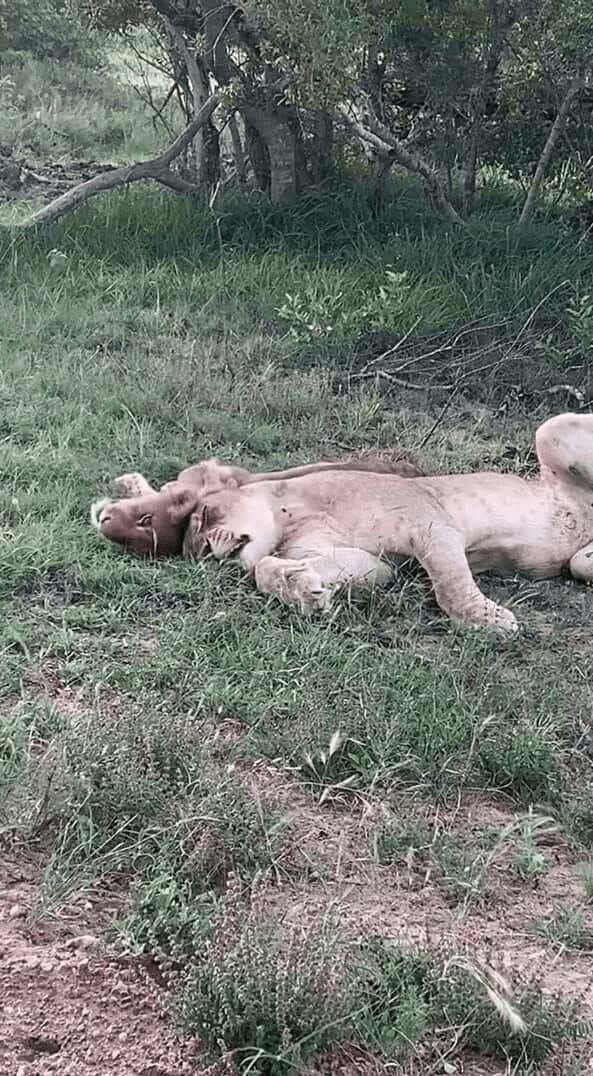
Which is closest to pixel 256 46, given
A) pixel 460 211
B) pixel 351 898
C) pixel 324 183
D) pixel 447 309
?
pixel 324 183

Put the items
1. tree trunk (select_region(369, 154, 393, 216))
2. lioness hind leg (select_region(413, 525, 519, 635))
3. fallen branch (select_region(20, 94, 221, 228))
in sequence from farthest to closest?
tree trunk (select_region(369, 154, 393, 216)) → fallen branch (select_region(20, 94, 221, 228)) → lioness hind leg (select_region(413, 525, 519, 635))

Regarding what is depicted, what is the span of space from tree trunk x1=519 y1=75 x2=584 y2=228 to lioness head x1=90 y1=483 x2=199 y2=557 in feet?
18.1

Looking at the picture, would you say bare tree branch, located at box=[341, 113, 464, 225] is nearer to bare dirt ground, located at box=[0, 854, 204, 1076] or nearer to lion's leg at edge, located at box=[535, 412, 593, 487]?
lion's leg at edge, located at box=[535, 412, 593, 487]

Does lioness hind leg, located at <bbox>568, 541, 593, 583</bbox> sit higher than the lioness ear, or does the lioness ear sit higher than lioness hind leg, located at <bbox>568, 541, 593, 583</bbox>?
the lioness ear

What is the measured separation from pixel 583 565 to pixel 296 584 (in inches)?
51.4

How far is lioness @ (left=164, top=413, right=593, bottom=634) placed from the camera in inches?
194

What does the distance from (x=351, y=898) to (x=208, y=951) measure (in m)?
0.62

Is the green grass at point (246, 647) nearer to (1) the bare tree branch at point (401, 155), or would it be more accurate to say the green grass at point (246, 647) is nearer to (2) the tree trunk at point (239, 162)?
(1) the bare tree branch at point (401, 155)

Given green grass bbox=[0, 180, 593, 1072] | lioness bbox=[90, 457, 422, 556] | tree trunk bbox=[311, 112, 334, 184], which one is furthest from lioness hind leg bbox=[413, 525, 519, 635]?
tree trunk bbox=[311, 112, 334, 184]

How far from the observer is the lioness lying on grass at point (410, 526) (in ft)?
16.1

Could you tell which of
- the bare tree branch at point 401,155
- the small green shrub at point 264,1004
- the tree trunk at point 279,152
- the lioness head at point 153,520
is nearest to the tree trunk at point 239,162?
the tree trunk at point 279,152

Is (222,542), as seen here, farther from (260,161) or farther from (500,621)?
(260,161)

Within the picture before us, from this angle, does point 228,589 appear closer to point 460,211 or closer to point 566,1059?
point 566,1059

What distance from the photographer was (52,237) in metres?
9.69
